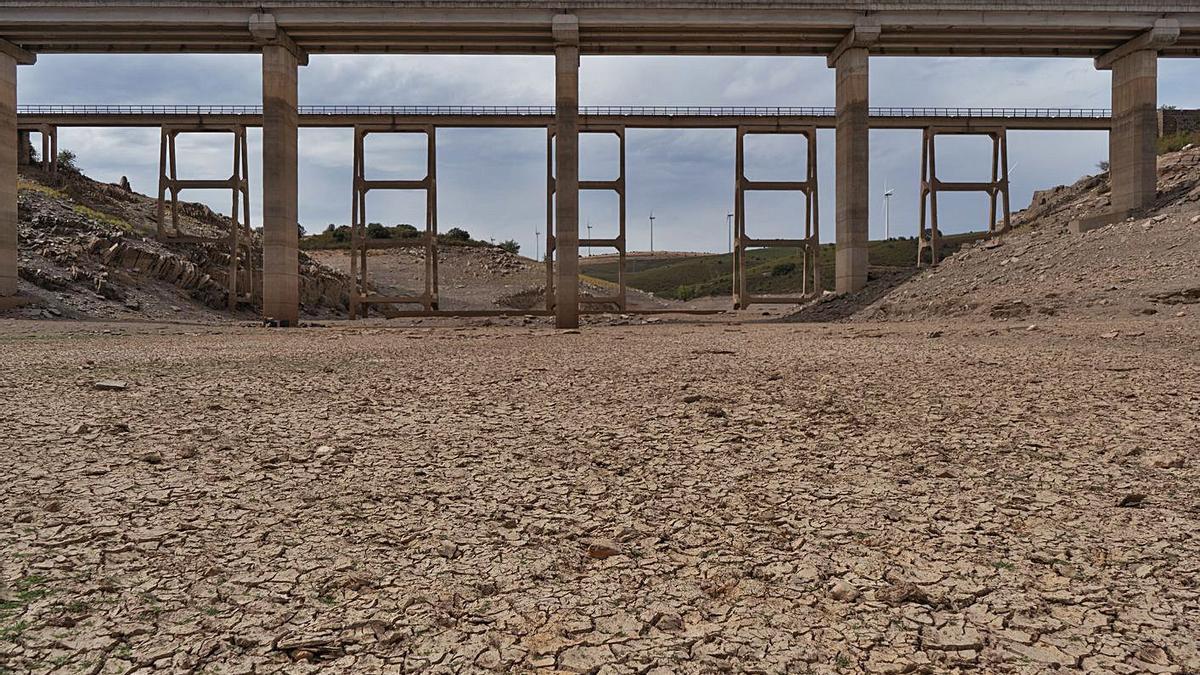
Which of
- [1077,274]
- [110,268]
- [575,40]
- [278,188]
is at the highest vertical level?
[575,40]

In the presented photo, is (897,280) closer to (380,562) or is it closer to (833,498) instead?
(833,498)

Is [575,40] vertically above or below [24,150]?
below

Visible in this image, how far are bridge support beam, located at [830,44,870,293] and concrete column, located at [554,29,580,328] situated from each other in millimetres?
9004

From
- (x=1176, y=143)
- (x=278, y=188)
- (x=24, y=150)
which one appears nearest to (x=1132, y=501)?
(x=278, y=188)

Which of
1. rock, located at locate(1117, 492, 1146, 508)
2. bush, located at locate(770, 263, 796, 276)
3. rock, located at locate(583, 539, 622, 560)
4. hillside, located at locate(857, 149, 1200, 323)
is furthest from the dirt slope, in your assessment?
rock, located at locate(583, 539, 622, 560)

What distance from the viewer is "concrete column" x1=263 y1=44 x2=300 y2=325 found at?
22406mm

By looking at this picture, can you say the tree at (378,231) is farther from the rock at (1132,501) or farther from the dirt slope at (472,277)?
the rock at (1132,501)

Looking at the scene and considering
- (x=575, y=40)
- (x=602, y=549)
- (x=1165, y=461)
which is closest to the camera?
(x=602, y=549)

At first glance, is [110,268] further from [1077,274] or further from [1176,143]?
[1176,143]

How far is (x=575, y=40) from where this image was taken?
22.3m

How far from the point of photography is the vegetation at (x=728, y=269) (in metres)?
66.1

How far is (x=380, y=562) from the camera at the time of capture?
2619mm

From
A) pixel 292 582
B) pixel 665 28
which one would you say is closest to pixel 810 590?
pixel 292 582

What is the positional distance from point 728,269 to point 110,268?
6826cm
